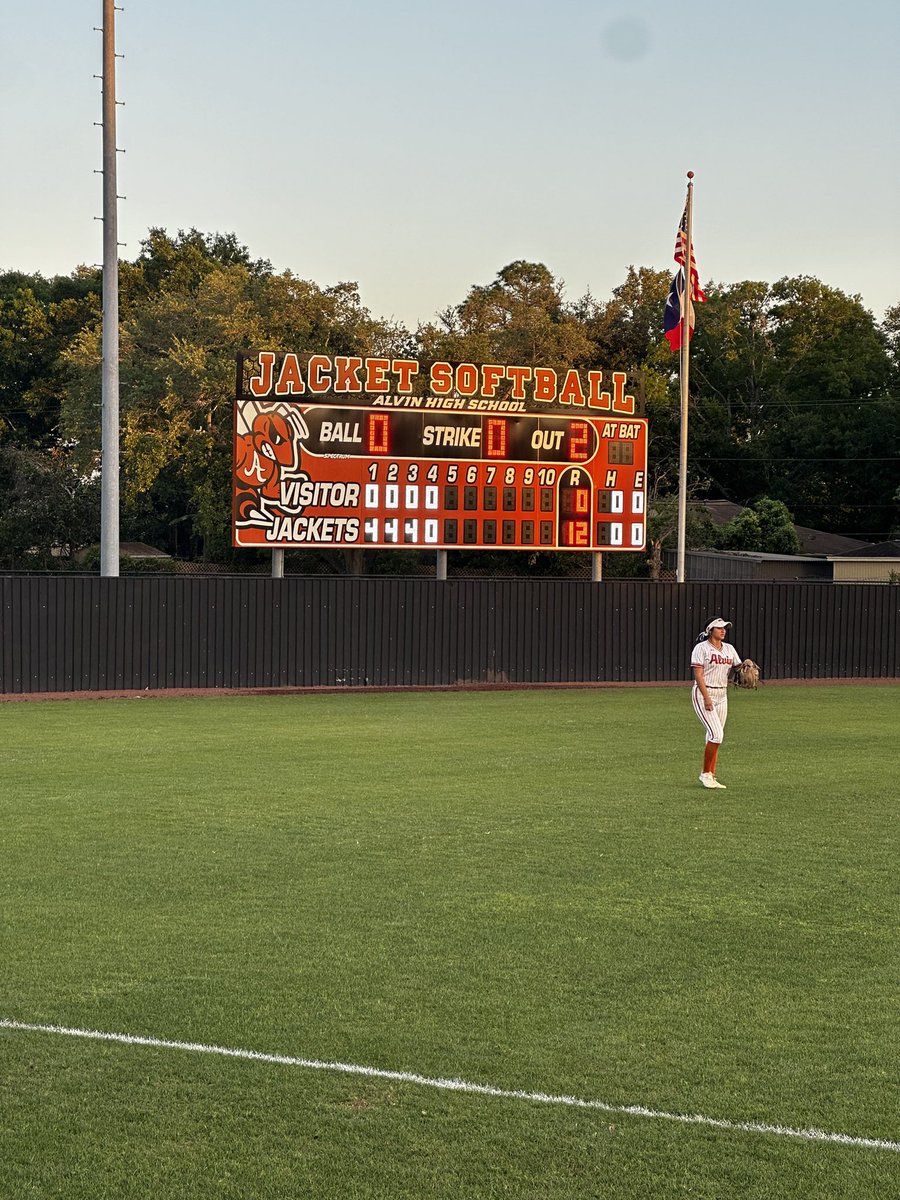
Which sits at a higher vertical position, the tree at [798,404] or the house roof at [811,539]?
the tree at [798,404]

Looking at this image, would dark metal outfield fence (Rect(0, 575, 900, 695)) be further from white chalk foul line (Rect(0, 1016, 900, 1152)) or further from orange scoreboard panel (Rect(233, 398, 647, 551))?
white chalk foul line (Rect(0, 1016, 900, 1152))

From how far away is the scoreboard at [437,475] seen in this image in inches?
1130

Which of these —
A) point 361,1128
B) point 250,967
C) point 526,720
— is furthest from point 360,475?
point 361,1128

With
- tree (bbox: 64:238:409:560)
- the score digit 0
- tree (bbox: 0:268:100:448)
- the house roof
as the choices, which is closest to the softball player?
the score digit 0

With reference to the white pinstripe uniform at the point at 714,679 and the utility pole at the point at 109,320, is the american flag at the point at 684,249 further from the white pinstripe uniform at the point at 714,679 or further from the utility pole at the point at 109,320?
the white pinstripe uniform at the point at 714,679

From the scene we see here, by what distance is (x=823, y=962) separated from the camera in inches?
323

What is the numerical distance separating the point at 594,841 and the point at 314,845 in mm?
2398

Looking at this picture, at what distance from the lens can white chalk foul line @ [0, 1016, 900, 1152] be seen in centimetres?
568

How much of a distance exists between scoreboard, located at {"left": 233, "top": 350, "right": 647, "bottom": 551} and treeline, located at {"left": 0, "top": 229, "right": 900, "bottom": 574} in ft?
41.5

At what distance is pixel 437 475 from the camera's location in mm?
29500

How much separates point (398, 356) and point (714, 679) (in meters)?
40.2

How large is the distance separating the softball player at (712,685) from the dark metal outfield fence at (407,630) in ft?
49.4

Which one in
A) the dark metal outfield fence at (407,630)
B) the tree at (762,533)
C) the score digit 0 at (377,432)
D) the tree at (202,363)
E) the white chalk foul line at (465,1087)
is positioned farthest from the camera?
the tree at (762,533)

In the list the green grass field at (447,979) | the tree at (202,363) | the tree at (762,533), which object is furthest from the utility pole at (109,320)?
the tree at (762,533)
